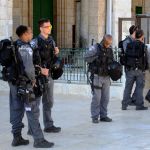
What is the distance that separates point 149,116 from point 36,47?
378 cm

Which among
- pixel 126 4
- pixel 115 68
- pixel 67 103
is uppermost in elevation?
pixel 126 4

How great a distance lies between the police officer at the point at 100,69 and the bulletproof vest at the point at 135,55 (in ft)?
5.45

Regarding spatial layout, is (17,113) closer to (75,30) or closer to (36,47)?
(36,47)

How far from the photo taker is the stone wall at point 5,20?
58.4 feet

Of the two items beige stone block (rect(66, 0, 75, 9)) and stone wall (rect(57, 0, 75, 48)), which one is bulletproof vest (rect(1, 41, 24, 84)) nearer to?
stone wall (rect(57, 0, 75, 48))

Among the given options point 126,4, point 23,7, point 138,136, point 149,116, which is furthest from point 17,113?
point 23,7

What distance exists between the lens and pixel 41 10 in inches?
933

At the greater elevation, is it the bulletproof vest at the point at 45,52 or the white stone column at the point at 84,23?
the white stone column at the point at 84,23

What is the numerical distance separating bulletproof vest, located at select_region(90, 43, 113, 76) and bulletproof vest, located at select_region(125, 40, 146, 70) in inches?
69.3

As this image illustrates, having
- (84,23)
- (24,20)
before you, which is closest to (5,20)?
(84,23)

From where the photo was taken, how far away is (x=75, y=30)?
23.3m

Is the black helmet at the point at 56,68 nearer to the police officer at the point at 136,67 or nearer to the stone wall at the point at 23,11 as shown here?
the police officer at the point at 136,67

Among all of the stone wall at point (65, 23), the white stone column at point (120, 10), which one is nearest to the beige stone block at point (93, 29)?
the white stone column at point (120, 10)

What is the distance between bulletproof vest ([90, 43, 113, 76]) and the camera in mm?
11352
